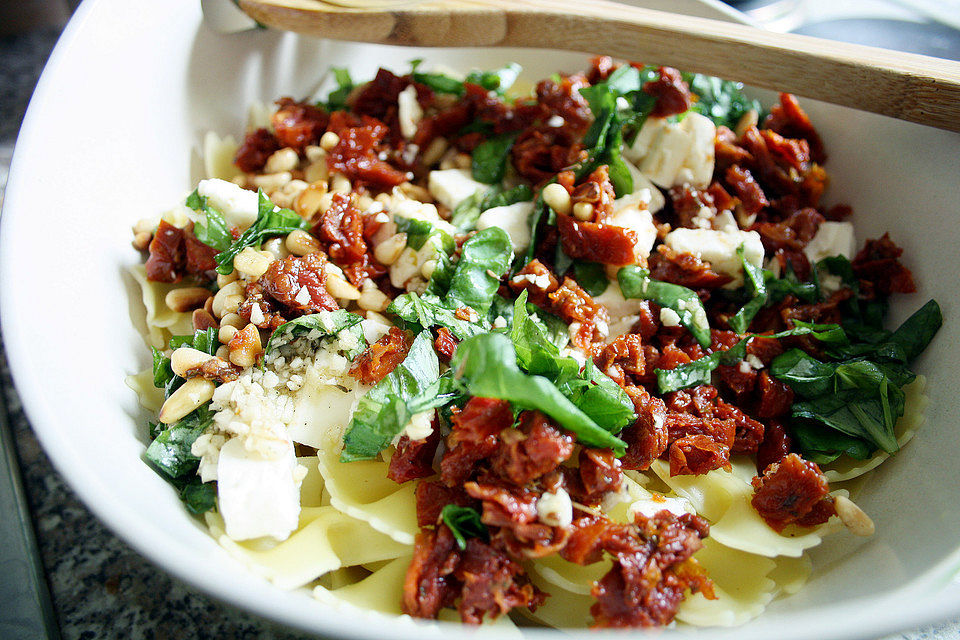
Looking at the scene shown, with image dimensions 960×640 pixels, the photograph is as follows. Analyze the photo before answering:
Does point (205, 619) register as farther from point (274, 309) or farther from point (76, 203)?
point (76, 203)

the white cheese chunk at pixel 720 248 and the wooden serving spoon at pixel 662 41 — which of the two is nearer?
the wooden serving spoon at pixel 662 41

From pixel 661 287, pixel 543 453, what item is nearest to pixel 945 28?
pixel 661 287

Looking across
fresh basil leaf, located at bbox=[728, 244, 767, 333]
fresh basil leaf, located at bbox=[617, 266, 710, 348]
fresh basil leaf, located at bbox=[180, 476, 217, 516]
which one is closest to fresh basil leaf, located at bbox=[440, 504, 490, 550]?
fresh basil leaf, located at bbox=[180, 476, 217, 516]

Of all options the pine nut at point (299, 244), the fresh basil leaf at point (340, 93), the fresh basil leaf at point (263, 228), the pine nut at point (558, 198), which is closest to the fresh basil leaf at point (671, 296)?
the pine nut at point (558, 198)

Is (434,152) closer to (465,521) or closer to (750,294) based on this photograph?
(750,294)

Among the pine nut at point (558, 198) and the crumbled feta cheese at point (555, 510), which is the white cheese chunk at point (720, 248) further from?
the crumbled feta cheese at point (555, 510)
